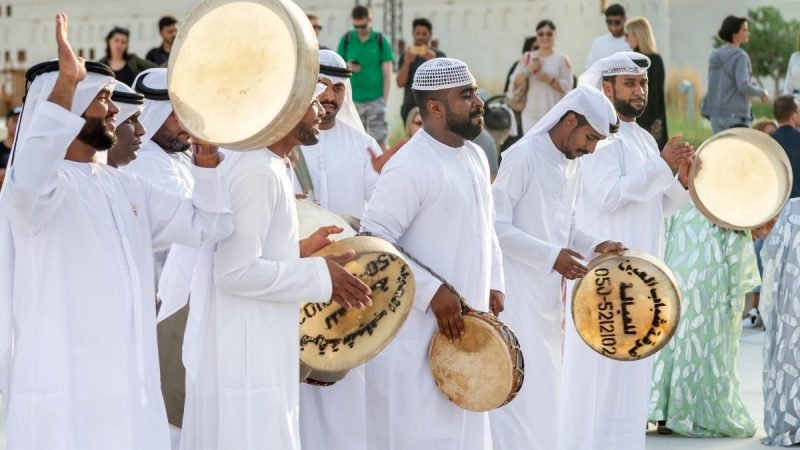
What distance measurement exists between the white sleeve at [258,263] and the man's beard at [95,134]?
0.50 meters

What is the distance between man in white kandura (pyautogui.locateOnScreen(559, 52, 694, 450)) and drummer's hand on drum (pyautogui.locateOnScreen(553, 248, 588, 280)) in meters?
0.84

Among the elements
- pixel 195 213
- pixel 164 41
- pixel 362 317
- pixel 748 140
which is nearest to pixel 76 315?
pixel 195 213

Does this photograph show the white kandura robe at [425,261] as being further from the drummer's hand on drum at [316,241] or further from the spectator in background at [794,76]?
the spectator in background at [794,76]

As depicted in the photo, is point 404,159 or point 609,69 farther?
point 609,69

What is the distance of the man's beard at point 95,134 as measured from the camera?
5.48 m

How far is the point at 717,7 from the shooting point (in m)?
28.5

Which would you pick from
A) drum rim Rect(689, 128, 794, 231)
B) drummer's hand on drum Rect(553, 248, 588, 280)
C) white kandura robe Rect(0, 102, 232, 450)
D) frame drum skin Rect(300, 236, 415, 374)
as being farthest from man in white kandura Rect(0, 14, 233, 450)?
drum rim Rect(689, 128, 794, 231)

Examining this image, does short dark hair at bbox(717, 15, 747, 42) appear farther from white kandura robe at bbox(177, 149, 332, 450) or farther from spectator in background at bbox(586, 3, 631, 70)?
white kandura robe at bbox(177, 149, 332, 450)

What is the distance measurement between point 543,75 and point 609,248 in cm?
848

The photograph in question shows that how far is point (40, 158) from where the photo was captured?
5102mm

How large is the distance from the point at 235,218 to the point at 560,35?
2287cm

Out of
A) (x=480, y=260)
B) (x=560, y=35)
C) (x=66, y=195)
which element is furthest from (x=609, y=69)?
(x=560, y=35)

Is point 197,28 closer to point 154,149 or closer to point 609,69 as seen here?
point 154,149

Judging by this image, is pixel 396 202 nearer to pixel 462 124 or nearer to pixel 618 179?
pixel 462 124
